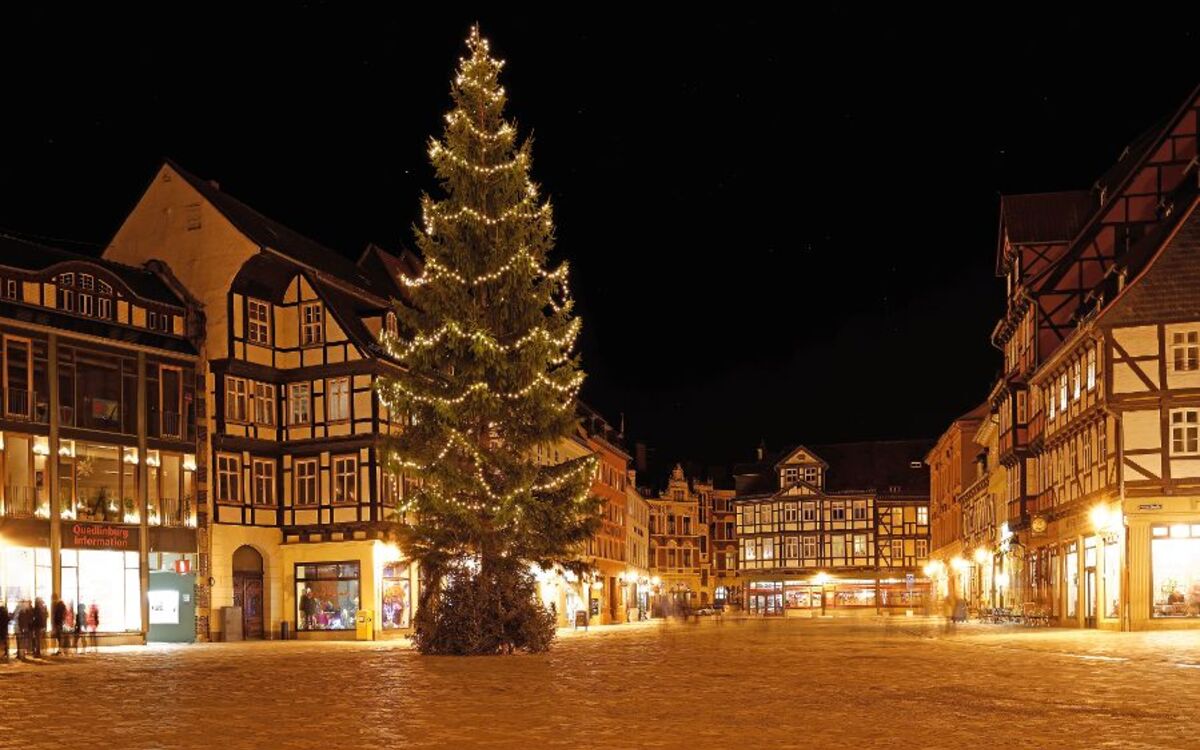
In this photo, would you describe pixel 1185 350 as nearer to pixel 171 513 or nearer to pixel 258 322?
pixel 258 322

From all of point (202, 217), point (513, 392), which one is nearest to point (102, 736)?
point (513, 392)

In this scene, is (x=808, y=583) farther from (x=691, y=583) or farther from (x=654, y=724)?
(x=654, y=724)

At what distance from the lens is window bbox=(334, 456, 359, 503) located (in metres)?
48.9

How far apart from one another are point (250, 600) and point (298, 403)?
22.7 ft

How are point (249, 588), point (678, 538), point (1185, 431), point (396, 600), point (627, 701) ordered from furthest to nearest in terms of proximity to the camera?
point (678, 538) → point (396, 600) → point (249, 588) → point (1185, 431) → point (627, 701)

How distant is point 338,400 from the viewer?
4950cm

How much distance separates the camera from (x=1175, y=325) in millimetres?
38938

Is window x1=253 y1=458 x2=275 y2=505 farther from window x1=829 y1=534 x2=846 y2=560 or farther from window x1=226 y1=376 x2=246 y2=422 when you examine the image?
window x1=829 y1=534 x2=846 y2=560

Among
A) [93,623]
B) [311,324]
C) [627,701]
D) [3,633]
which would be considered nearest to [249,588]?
[93,623]

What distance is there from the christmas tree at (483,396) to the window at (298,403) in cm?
1985

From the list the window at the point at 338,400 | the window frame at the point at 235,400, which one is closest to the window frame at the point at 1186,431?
the window at the point at 338,400

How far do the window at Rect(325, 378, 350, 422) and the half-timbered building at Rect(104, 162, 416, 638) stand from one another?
0.16 feet

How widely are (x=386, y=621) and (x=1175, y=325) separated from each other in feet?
87.7

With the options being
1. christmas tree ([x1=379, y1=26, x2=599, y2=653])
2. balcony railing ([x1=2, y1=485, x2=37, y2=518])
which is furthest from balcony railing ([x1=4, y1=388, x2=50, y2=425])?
christmas tree ([x1=379, y1=26, x2=599, y2=653])
